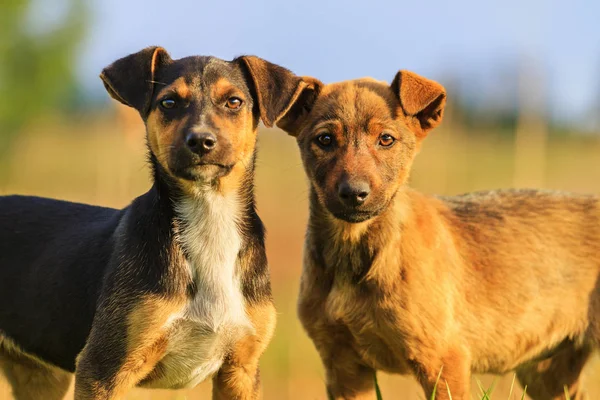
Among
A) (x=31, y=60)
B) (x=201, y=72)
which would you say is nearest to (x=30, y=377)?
(x=201, y=72)

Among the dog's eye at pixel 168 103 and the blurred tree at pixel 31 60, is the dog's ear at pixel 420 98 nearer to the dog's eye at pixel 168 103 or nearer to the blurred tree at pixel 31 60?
the dog's eye at pixel 168 103

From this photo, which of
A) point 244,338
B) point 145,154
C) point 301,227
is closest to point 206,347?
point 244,338

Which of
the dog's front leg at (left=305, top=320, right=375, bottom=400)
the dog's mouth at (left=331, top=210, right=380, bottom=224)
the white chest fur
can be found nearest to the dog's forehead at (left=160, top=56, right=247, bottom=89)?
the white chest fur

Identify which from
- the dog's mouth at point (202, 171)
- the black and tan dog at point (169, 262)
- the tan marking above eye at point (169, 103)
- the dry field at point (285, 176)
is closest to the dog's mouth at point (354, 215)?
the black and tan dog at point (169, 262)

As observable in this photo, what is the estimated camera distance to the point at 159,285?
5383 mm

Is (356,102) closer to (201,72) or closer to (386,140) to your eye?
(386,140)

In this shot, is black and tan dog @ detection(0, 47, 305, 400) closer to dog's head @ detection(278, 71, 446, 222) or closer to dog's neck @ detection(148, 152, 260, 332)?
dog's neck @ detection(148, 152, 260, 332)

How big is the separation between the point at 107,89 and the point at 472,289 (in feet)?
10.2

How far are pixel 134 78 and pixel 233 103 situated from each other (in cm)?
67

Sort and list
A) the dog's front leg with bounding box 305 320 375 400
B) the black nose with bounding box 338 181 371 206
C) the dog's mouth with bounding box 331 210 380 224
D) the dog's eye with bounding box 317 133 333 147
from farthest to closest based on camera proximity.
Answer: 1. the dog's front leg with bounding box 305 320 375 400
2. the dog's eye with bounding box 317 133 333 147
3. the dog's mouth with bounding box 331 210 380 224
4. the black nose with bounding box 338 181 371 206

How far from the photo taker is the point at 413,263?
21.4 ft

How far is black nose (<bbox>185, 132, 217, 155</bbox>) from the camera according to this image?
527 centimetres

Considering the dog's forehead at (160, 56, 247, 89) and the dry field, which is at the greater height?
the dog's forehead at (160, 56, 247, 89)

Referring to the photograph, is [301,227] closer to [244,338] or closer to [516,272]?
[516,272]
